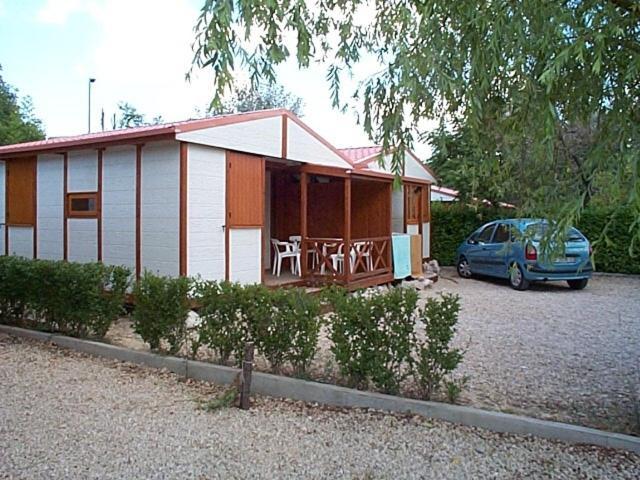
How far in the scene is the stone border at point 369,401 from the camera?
3.60 m

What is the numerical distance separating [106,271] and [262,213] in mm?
3243

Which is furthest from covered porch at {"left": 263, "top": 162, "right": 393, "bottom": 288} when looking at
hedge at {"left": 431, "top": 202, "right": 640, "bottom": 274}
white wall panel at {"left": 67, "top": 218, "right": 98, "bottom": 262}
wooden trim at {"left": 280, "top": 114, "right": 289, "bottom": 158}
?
hedge at {"left": 431, "top": 202, "right": 640, "bottom": 274}

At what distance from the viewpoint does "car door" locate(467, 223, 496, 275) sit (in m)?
12.8

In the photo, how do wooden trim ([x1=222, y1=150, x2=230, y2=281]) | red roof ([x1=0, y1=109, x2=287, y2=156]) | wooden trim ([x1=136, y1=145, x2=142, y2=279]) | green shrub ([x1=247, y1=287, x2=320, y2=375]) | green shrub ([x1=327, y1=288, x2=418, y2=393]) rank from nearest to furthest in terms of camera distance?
green shrub ([x1=327, y1=288, x2=418, y2=393]), green shrub ([x1=247, y1=287, x2=320, y2=375]), red roof ([x1=0, y1=109, x2=287, y2=156]), wooden trim ([x1=136, y1=145, x2=142, y2=279]), wooden trim ([x1=222, y1=150, x2=230, y2=281])

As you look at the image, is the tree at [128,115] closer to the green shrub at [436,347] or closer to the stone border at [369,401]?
the stone border at [369,401]

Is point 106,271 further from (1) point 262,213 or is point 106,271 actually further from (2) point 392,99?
(2) point 392,99

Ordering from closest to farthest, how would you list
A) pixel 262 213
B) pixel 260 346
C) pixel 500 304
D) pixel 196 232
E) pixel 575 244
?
pixel 260 346 < pixel 196 232 < pixel 262 213 < pixel 500 304 < pixel 575 244

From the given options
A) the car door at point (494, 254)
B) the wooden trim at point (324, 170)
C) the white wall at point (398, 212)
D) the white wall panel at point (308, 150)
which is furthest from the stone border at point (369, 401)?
the white wall at point (398, 212)

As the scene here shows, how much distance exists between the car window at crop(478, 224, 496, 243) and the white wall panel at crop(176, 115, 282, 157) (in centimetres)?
627

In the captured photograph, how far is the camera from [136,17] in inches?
202

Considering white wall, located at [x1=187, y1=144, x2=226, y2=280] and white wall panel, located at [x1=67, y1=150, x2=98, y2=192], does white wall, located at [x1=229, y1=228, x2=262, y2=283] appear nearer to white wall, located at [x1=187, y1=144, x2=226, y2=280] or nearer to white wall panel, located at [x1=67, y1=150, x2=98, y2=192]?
white wall, located at [x1=187, y1=144, x2=226, y2=280]

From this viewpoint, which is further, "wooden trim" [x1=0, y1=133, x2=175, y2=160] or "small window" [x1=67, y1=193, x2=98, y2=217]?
"small window" [x1=67, y1=193, x2=98, y2=217]

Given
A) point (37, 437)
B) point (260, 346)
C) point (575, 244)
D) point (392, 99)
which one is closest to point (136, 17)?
point (392, 99)

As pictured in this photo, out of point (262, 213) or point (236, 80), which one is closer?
point (236, 80)
